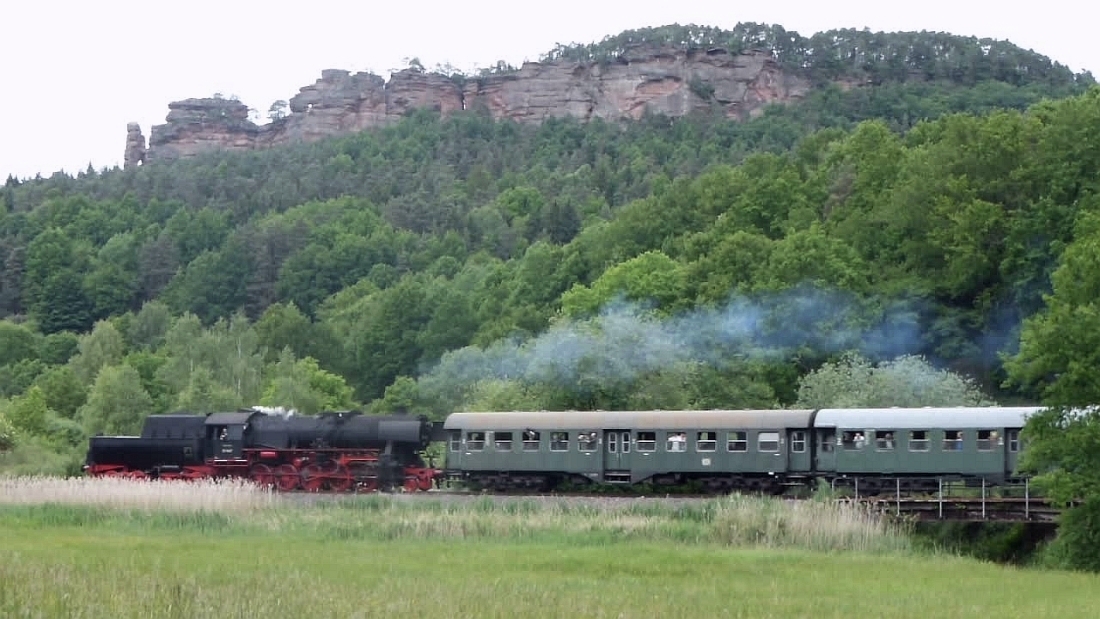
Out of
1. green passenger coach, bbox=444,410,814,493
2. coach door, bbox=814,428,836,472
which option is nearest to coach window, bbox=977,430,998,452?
coach door, bbox=814,428,836,472

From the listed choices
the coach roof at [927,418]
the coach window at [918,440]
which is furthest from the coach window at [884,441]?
the coach window at [918,440]

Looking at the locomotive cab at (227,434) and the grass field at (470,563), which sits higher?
the locomotive cab at (227,434)

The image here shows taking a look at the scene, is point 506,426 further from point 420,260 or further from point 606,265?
point 420,260

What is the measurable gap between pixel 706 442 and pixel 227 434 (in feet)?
66.7

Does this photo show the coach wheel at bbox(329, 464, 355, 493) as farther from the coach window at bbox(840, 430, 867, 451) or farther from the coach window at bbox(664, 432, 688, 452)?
the coach window at bbox(840, 430, 867, 451)

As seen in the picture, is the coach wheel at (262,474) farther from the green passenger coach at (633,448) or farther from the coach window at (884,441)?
the coach window at (884,441)

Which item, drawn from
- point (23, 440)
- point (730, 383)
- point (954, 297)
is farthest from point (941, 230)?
point (23, 440)

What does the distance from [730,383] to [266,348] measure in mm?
A: 65090

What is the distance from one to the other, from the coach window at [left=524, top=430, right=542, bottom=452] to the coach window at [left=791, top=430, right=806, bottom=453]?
29.7 ft

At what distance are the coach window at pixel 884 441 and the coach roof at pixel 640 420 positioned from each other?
2.26 m

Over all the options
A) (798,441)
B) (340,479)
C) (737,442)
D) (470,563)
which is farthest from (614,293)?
(470,563)

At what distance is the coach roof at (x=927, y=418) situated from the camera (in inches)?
1666

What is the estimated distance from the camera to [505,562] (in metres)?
31.1

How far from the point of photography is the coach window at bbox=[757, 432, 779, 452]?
4572 cm
